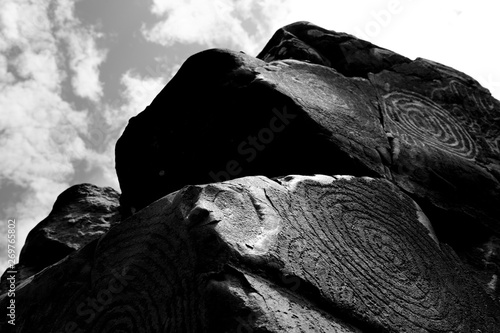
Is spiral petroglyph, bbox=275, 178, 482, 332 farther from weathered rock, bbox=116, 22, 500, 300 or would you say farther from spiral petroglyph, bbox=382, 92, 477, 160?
spiral petroglyph, bbox=382, 92, 477, 160

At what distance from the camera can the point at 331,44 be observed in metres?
5.96

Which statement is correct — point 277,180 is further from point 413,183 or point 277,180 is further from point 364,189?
point 413,183

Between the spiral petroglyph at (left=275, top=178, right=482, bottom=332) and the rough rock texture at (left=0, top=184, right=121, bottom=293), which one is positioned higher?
the rough rock texture at (left=0, top=184, right=121, bottom=293)

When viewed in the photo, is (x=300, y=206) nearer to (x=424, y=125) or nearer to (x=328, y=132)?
(x=328, y=132)

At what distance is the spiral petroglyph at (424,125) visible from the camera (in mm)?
4809

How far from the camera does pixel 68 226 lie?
21.1 ft

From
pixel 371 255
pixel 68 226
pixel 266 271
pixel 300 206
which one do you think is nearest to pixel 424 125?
pixel 371 255

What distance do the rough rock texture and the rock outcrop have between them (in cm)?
18

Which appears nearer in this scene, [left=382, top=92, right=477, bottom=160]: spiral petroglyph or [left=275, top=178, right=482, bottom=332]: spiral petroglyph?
[left=275, top=178, right=482, bottom=332]: spiral petroglyph

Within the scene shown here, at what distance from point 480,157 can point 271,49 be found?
8.08 ft

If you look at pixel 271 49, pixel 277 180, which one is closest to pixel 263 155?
pixel 277 180

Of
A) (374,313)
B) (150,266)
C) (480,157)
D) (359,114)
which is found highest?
(359,114)

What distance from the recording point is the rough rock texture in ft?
20.0

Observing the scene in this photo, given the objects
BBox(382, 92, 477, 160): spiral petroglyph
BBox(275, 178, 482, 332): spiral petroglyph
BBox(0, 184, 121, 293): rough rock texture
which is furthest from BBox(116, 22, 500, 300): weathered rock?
BBox(0, 184, 121, 293): rough rock texture
